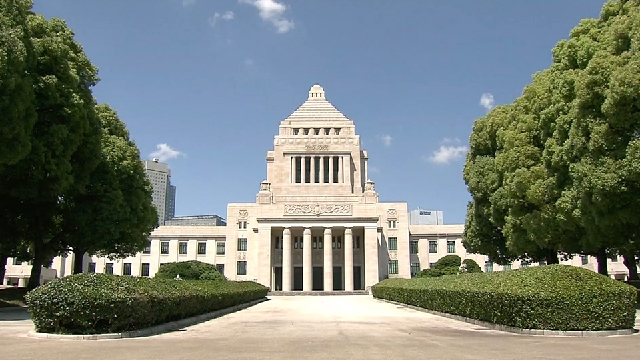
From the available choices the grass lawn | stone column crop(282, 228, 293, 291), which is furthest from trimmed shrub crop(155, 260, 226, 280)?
the grass lawn

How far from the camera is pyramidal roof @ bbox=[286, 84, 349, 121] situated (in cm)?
7481

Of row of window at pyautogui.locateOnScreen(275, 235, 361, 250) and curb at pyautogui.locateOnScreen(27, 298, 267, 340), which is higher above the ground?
row of window at pyautogui.locateOnScreen(275, 235, 361, 250)

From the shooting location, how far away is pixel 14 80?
61.3 ft

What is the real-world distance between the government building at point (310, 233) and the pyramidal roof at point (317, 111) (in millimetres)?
618

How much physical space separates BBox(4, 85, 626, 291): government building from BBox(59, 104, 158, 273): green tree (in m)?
24.6

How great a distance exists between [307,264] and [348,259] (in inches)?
164

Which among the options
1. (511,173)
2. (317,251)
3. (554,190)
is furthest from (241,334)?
(317,251)

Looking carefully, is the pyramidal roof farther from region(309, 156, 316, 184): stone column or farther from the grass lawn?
the grass lawn

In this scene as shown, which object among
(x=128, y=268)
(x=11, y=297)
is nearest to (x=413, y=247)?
(x=128, y=268)

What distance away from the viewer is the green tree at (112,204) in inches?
1121

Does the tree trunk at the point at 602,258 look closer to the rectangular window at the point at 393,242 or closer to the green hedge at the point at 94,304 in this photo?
the green hedge at the point at 94,304

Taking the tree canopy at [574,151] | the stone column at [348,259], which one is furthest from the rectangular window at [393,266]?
the tree canopy at [574,151]

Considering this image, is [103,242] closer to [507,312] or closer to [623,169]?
[507,312]

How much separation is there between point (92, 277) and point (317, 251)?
4736 centimetres
